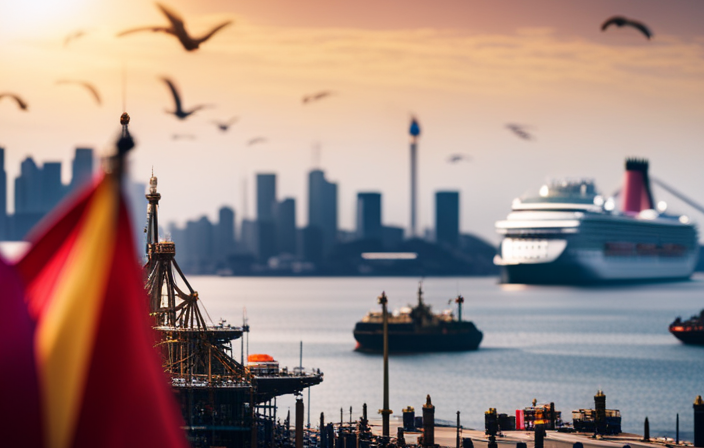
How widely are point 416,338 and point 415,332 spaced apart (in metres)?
0.51

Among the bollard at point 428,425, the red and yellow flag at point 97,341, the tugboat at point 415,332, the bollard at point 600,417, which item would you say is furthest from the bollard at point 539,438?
the tugboat at point 415,332

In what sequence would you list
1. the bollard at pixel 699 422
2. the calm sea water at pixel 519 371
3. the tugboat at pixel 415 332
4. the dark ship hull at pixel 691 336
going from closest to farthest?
the bollard at pixel 699 422, the calm sea water at pixel 519 371, the tugboat at pixel 415 332, the dark ship hull at pixel 691 336

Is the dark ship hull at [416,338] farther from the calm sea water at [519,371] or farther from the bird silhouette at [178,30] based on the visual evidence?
the bird silhouette at [178,30]

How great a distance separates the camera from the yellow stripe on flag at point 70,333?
601 centimetres

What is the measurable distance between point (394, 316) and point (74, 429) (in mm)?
104494

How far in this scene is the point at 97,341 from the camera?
6148mm

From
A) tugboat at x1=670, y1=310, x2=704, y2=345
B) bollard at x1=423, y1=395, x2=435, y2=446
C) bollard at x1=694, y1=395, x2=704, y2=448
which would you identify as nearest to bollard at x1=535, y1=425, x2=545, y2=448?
bollard at x1=423, y1=395, x2=435, y2=446

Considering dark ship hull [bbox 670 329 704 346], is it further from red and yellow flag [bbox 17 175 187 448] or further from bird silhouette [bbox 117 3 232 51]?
red and yellow flag [bbox 17 175 187 448]

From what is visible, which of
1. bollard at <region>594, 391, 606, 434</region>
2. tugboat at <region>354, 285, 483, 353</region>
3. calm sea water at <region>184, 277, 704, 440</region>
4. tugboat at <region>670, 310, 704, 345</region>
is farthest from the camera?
tugboat at <region>670, 310, 704, 345</region>

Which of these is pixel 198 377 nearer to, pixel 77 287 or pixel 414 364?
pixel 77 287

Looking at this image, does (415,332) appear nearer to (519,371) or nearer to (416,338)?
(416,338)

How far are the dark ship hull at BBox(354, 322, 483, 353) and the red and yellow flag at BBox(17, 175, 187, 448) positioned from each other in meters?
102

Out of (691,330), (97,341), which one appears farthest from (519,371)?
(97,341)

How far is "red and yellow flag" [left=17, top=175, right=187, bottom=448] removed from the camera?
604 centimetres
